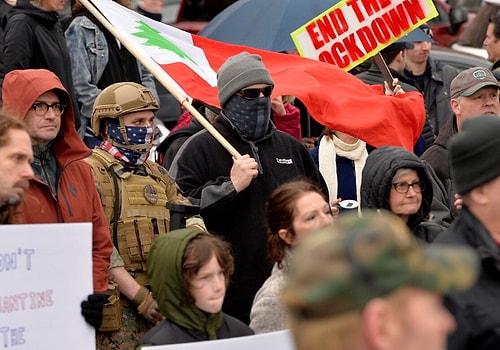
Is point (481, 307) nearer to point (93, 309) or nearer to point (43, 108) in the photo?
point (93, 309)

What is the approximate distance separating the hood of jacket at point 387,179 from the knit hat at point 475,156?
2.15m

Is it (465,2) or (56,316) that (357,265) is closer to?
(56,316)

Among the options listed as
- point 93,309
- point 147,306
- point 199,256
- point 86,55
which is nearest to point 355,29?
point 86,55

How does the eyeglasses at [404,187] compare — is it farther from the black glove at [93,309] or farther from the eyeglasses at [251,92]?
the black glove at [93,309]

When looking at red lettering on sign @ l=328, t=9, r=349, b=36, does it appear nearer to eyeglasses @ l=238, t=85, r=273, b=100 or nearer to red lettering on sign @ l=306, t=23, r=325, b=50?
red lettering on sign @ l=306, t=23, r=325, b=50

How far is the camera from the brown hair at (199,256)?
203 inches

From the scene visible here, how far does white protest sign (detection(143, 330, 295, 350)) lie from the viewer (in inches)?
188

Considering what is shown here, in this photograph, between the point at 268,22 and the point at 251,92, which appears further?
the point at 268,22

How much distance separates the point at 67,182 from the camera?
5633 millimetres

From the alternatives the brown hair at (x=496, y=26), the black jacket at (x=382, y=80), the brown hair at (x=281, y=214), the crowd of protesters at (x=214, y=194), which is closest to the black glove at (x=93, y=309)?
the crowd of protesters at (x=214, y=194)

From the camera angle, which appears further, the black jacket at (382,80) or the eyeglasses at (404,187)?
the black jacket at (382,80)

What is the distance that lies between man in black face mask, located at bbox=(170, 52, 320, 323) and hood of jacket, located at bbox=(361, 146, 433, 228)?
0.35 m

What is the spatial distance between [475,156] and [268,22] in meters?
4.91

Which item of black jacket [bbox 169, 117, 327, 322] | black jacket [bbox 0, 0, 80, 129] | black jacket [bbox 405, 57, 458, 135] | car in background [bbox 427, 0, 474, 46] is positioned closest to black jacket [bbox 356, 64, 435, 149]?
black jacket [bbox 405, 57, 458, 135]
